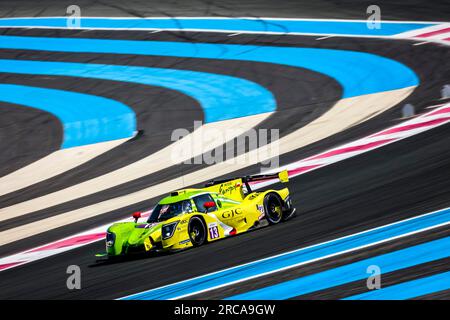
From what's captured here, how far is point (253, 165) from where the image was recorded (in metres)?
16.6

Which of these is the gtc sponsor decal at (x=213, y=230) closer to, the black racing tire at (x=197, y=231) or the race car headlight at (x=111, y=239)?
the black racing tire at (x=197, y=231)

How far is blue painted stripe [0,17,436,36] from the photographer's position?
24609mm

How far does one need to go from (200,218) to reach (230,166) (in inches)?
194

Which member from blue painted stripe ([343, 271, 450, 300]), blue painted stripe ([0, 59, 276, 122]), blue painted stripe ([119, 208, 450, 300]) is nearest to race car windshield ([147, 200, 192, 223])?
blue painted stripe ([119, 208, 450, 300])

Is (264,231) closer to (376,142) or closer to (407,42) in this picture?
(376,142)

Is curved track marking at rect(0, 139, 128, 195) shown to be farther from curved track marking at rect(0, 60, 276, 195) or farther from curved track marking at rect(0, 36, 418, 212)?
curved track marking at rect(0, 36, 418, 212)

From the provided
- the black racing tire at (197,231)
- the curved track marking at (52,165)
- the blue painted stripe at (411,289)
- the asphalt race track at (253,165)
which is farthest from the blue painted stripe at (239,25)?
the blue painted stripe at (411,289)

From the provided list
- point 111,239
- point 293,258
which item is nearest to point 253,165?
point 111,239

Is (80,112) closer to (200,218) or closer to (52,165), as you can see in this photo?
(52,165)

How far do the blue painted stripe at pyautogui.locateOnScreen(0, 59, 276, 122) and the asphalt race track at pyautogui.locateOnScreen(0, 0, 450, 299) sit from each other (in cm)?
24

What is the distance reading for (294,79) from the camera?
854 inches

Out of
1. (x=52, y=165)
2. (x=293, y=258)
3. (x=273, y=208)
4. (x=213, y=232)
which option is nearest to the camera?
(x=293, y=258)

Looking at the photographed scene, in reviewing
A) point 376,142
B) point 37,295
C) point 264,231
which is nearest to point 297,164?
point 376,142

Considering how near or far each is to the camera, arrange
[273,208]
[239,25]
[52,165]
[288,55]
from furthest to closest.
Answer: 1. [239,25]
2. [288,55]
3. [52,165]
4. [273,208]
